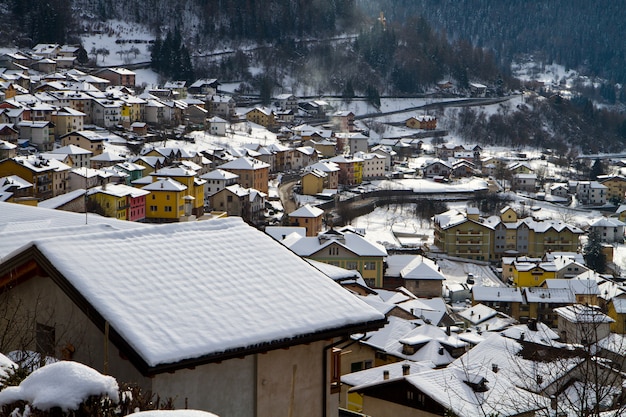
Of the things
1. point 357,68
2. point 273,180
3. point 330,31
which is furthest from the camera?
point 330,31

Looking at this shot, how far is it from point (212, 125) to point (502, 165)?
14.5 m

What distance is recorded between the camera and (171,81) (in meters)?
48.9

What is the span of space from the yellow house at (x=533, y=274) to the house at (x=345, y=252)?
442 cm

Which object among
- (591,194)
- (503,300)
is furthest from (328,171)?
(503,300)

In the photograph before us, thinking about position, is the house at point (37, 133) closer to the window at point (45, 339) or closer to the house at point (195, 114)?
the house at point (195, 114)

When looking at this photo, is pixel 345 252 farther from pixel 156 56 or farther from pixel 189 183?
pixel 156 56

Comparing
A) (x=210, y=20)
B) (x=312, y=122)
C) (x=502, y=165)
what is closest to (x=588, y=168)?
(x=502, y=165)

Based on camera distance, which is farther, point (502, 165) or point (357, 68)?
point (357, 68)

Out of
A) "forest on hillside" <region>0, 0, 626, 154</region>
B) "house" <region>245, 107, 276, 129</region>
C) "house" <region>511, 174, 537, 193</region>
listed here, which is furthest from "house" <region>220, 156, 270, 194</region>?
"forest on hillside" <region>0, 0, 626, 154</region>

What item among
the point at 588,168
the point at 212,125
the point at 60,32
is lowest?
the point at 588,168

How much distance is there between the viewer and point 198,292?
9.34 ft

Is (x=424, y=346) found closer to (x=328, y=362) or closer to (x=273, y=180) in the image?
(x=328, y=362)

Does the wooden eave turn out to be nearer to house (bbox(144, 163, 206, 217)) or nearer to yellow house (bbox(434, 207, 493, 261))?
house (bbox(144, 163, 206, 217))

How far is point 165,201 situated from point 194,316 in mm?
21043
